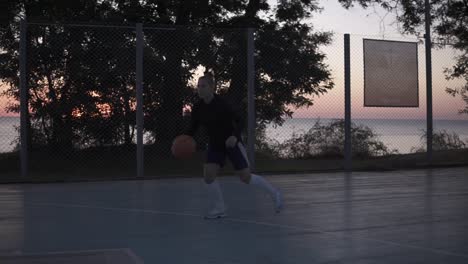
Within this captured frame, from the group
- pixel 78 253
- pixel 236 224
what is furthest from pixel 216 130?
pixel 78 253

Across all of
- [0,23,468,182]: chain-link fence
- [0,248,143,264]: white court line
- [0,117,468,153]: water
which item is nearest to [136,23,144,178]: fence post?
[0,23,468,182]: chain-link fence

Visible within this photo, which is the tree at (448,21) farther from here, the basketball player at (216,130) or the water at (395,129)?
the basketball player at (216,130)

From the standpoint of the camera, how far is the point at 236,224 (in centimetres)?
795

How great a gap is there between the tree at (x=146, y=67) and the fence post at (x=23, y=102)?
394 millimetres

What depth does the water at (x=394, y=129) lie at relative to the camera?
15302 mm

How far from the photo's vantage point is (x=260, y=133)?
14906 millimetres

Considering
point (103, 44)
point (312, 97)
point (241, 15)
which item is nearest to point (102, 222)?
point (103, 44)

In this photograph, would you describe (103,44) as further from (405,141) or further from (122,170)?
(405,141)

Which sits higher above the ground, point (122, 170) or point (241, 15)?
point (241, 15)

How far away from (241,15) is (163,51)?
3532 mm

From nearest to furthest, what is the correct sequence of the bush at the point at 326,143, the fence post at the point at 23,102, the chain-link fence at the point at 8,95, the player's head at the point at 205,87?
the player's head at the point at 205,87, the fence post at the point at 23,102, the chain-link fence at the point at 8,95, the bush at the point at 326,143

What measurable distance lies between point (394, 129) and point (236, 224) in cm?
889

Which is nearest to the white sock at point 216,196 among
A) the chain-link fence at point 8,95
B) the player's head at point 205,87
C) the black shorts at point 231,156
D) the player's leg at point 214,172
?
the player's leg at point 214,172

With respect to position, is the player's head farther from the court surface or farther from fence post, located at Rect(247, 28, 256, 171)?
fence post, located at Rect(247, 28, 256, 171)
